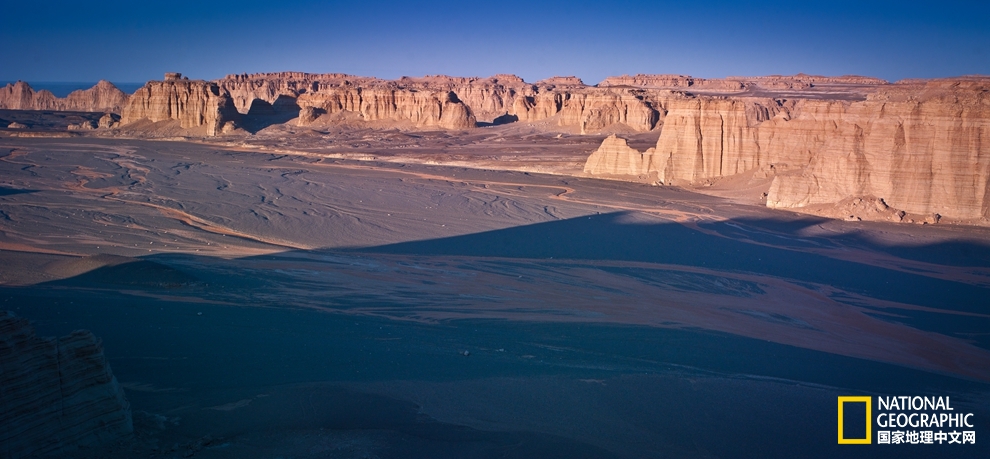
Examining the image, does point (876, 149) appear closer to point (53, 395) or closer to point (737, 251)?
point (737, 251)

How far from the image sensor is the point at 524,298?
46.8 ft

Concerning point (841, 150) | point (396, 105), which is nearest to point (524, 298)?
point (841, 150)

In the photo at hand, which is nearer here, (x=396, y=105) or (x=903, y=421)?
(x=903, y=421)

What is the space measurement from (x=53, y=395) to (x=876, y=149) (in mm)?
27853

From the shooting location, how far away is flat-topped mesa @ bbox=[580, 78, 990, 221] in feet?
81.6

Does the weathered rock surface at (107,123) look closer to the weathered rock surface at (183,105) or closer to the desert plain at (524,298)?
the weathered rock surface at (183,105)

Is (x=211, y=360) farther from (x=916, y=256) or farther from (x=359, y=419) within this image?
(x=916, y=256)

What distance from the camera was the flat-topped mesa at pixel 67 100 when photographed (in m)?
115

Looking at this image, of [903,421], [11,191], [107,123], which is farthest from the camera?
[107,123]

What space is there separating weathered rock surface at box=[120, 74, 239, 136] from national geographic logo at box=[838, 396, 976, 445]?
7543 centimetres

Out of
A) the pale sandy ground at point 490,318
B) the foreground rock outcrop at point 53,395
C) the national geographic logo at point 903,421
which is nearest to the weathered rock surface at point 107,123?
the pale sandy ground at point 490,318

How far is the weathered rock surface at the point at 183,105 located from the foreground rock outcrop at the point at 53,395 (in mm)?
73832

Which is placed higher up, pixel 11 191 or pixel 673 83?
pixel 673 83

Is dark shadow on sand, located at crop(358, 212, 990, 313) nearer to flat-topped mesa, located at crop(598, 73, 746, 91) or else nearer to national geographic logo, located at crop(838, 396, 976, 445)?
national geographic logo, located at crop(838, 396, 976, 445)
